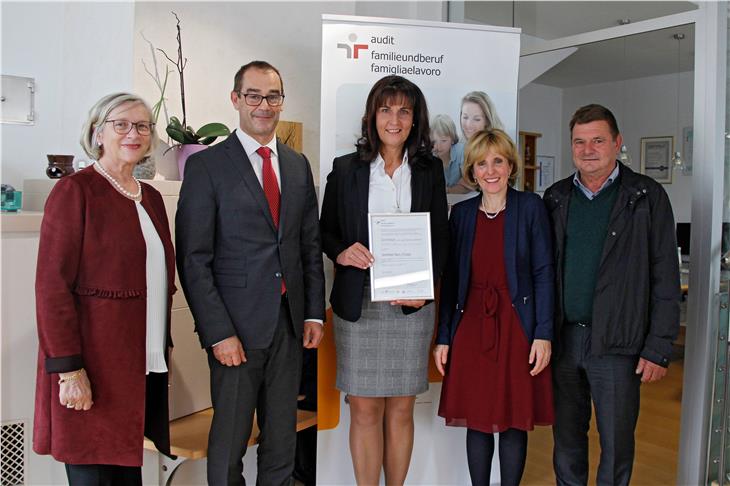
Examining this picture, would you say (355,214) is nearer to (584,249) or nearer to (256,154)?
(256,154)

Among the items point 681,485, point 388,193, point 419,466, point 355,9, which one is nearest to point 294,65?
point 355,9

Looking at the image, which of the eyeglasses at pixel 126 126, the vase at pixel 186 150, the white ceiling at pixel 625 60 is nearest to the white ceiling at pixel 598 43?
the white ceiling at pixel 625 60

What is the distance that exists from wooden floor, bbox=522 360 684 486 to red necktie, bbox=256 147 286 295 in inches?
78.2

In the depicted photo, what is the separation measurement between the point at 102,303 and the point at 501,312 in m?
1.39

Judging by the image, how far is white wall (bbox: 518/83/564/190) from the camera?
3766mm

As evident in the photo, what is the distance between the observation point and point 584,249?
7.68 ft

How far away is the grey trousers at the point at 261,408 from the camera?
82.9 inches

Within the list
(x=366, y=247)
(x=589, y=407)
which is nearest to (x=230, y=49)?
(x=366, y=247)

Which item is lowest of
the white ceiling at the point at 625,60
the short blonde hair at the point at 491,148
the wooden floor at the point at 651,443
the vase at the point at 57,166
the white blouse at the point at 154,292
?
the wooden floor at the point at 651,443

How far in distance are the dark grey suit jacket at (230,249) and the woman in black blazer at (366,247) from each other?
13.5 inches

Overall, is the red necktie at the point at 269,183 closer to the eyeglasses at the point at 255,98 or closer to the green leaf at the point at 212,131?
Result: the eyeglasses at the point at 255,98

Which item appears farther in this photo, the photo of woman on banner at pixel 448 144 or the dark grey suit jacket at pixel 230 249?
the photo of woman on banner at pixel 448 144

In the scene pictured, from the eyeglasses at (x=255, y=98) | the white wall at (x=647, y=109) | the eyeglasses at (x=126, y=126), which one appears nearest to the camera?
the eyeglasses at (x=126, y=126)

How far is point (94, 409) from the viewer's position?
1.81 m
